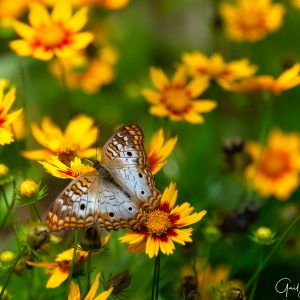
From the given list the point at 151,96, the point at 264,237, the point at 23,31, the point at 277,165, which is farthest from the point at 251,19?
the point at 264,237

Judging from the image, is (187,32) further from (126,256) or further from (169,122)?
(126,256)

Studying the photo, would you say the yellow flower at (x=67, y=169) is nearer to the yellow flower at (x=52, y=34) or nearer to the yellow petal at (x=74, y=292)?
the yellow petal at (x=74, y=292)

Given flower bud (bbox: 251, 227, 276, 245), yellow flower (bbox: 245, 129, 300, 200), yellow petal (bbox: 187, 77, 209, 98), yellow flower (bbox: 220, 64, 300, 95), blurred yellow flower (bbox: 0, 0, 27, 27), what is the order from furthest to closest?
blurred yellow flower (bbox: 0, 0, 27, 27), yellow flower (bbox: 245, 129, 300, 200), yellow petal (bbox: 187, 77, 209, 98), yellow flower (bbox: 220, 64, 300, 95), flower bud (bbox: 251, 227, 276, 245)

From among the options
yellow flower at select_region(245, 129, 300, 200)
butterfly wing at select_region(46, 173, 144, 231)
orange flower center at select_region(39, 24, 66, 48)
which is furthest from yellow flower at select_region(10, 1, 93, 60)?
yellow flower at select_region(245, 129, 300, 200)

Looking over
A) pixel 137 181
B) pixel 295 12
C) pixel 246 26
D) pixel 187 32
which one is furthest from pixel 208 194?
pixel 187 32

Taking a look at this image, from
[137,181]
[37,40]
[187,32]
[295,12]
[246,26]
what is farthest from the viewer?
[187,32]

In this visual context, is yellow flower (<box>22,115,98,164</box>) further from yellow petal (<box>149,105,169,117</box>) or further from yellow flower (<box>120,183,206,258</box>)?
yellow flower (<box>120,183,206,258</box>)
